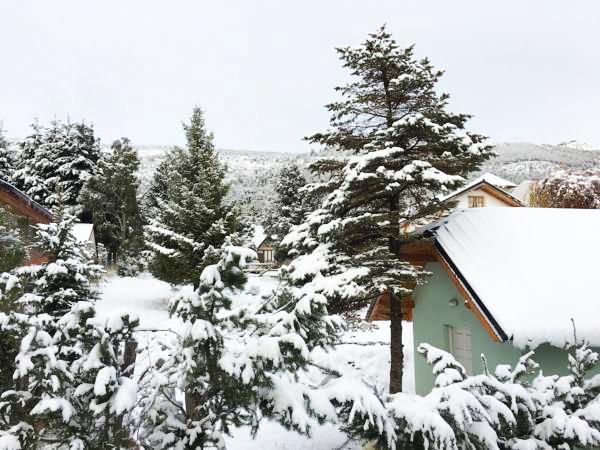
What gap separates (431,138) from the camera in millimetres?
9062

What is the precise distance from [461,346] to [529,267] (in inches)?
107

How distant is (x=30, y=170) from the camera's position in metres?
34.7

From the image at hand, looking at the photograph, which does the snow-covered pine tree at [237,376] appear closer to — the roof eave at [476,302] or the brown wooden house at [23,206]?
the roof eave at [476,302]

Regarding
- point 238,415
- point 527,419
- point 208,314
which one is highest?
point 208,314

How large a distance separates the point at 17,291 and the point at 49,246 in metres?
8.03

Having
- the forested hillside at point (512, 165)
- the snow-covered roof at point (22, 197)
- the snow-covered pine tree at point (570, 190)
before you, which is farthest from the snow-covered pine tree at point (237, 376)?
the forested hillside at point (512, 165)

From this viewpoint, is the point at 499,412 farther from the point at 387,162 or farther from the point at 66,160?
the point at 66,160

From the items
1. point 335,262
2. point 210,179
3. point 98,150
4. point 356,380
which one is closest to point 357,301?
point 335,262

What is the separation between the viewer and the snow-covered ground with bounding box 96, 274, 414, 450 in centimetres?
387

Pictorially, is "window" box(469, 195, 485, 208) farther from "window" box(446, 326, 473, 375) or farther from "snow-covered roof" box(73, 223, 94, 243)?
"snow-covered roof" box(73, 223, 94, 243)

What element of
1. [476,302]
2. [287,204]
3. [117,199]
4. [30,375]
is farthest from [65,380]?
[117,199]

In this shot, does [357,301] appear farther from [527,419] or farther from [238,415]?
[238,415]

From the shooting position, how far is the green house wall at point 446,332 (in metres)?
6.89

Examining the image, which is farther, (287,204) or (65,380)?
(287,204)
